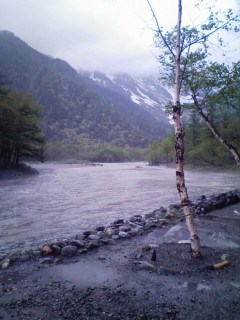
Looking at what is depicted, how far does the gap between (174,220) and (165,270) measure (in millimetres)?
6498

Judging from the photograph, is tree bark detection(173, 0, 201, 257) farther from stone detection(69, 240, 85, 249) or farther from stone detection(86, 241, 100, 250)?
stone detection(69, 240, 85, 249)

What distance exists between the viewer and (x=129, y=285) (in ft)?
19.0

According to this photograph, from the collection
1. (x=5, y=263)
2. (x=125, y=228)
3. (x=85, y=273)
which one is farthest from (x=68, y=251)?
(x=125, y=228)

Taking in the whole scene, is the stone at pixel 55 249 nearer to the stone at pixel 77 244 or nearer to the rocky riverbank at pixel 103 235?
the rocky riverbank at pixel 103 235

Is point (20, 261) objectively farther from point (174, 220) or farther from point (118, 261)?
point (174, 220)

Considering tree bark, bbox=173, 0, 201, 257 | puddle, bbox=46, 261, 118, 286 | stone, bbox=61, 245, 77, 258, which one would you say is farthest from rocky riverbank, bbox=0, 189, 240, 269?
tree bark, bbox=173, 0, 201, 257

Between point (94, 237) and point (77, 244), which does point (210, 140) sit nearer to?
point (94, 237)

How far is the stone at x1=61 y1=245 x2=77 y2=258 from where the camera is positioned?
7941mm

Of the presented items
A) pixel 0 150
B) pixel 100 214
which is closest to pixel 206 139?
pixel 0 150

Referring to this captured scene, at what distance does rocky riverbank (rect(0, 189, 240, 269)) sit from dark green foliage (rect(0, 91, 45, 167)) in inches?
1570

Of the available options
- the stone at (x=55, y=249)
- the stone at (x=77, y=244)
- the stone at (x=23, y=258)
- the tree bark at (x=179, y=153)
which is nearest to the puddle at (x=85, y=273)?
the stone at (x=55, y=249)

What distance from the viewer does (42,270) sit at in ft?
22.5

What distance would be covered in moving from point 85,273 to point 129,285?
146 centimetres

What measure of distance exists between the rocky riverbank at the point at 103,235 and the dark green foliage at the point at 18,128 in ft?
131
